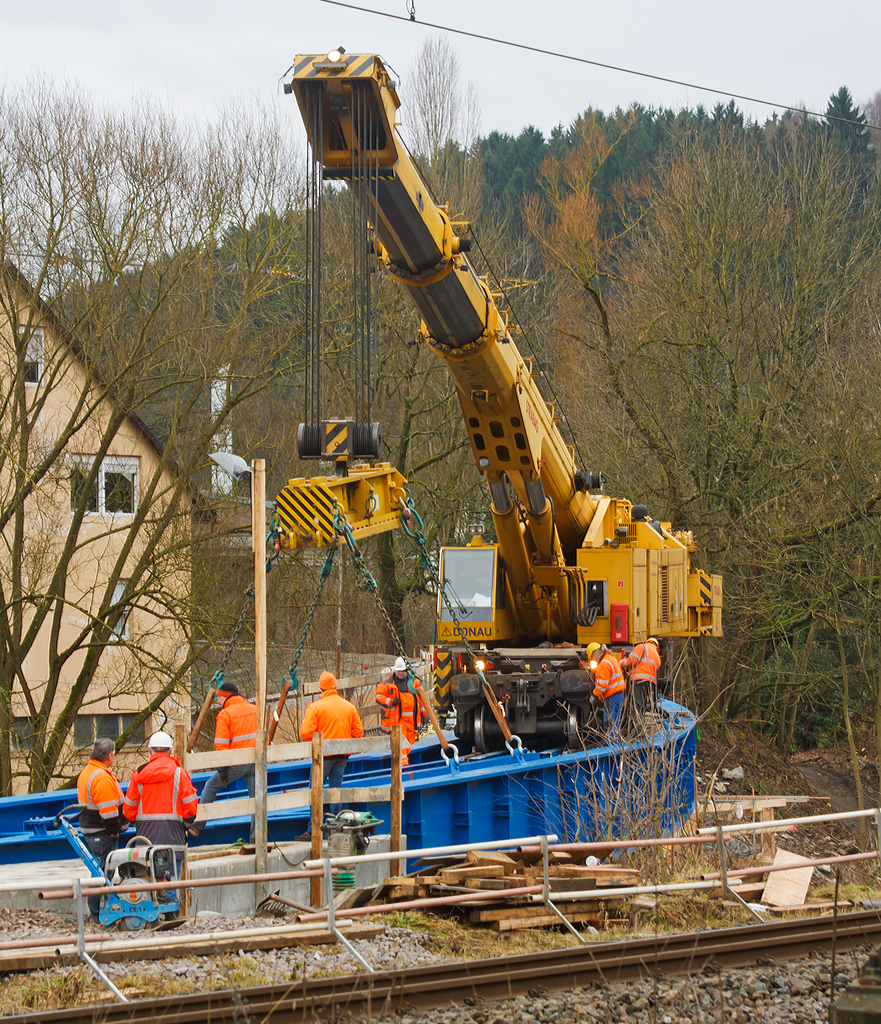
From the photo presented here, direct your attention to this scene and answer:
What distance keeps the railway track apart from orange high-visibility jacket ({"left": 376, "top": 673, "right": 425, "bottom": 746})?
17.9ft

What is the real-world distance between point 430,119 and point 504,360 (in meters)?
19.0

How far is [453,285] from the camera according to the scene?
11.1 metres

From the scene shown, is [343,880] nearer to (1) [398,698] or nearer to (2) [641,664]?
(1) [398,698]

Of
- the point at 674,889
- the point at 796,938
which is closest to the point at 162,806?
the point at 674,889

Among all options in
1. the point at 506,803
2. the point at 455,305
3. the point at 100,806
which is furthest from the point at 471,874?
the point at 455,305

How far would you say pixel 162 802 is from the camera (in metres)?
9.41

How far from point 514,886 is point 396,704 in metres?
4.57

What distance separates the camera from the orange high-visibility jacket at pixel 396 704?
1322 centimetres

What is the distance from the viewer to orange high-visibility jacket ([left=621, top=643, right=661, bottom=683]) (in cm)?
1412

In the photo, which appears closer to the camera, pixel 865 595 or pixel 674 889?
pixel 674 889

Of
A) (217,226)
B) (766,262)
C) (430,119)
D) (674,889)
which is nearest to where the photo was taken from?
(674,889)

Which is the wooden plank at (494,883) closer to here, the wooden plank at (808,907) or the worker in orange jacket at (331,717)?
the wooden plank at (808,907)

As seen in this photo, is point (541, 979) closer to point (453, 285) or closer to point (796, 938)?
point (796, 938)

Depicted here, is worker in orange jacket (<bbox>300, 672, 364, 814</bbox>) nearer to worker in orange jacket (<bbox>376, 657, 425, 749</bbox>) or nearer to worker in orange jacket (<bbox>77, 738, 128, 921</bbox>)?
worker in orange jacket (<bbox>376, 657, 425, 749</bbox>)
